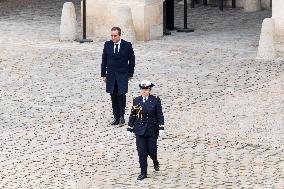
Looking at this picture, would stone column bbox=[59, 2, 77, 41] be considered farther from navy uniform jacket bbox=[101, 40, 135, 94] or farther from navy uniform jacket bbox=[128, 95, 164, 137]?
navy uniform jacket bbox=[128, 95, 164, 137]

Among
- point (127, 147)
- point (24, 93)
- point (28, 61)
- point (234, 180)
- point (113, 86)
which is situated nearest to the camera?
point (234, 180)

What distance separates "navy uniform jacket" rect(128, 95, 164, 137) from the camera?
51.6 feet

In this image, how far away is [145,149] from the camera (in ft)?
51.7

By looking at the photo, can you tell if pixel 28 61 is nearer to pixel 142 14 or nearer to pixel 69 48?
pixel 69 48

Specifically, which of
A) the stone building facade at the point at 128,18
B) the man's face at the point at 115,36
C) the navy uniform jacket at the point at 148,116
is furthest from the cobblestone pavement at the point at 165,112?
the man's face at the point at 115,36

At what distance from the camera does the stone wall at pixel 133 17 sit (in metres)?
27.4

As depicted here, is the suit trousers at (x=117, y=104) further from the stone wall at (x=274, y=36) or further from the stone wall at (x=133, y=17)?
the stone wall at (x=133, y=17)

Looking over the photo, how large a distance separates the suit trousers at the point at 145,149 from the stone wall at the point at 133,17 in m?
11.4

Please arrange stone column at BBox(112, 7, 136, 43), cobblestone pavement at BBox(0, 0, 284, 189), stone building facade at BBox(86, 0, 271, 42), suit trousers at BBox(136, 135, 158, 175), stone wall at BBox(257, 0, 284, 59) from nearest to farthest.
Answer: suit trousers at BBox(136, 135, 158, 175) < cobblestone pavement at BBox(0, 0, 284, 189) < stone wall at BBox(257, 0, 284, 59) < stone column at BBox(112, 7, 136, 43) < stone building facade at BBox(86, 0, 271, 42)

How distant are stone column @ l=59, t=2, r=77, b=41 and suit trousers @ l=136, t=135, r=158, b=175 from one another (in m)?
12.0

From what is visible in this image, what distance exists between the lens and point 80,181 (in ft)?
51.0

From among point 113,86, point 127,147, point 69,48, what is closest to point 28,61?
point 69,48

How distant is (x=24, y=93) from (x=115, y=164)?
539 cm

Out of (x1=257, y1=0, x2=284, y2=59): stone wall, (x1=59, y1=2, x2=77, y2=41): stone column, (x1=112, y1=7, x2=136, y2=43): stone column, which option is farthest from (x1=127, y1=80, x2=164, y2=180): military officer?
(x1=59, y1=2, x2=77, y2=41): stone column
